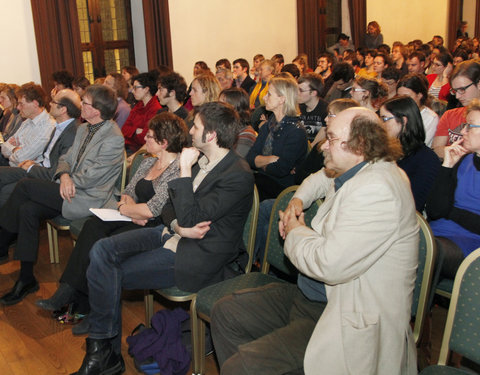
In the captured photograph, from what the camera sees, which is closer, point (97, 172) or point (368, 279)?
point (368, 279)

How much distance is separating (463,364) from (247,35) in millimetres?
8418

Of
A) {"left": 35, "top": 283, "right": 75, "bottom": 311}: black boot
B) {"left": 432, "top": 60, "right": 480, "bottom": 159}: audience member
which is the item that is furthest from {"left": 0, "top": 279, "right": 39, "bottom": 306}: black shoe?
{"left": 432, "top": 60, "right": 480, "bottom": 159}: audience member

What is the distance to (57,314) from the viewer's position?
10.4 feet

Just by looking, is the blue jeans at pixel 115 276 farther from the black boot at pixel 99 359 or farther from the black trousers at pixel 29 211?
the black trousers at pixel 29 211

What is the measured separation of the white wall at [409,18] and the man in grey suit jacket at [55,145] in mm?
9760

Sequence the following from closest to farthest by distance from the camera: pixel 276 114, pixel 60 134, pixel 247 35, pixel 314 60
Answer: pixel 276 114 → pixel 60 134 → pixel 247 35 → pixel 314 60

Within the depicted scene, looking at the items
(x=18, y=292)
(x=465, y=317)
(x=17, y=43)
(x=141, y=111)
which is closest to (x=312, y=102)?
(x=141, y=111)

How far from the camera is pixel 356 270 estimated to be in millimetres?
1705

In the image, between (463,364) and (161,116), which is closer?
(463,364)

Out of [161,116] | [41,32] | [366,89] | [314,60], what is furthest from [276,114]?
[314,60]

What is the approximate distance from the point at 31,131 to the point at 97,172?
143 cm

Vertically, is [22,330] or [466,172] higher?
[466,172]

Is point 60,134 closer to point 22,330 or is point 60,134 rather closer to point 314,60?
point 22,330

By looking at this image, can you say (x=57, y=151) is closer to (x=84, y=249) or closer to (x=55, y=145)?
(x=55, y=145)
